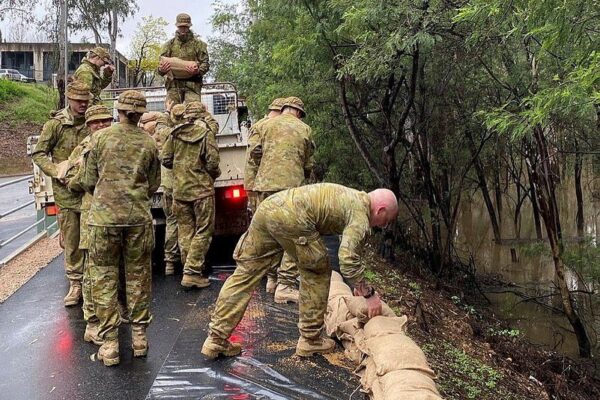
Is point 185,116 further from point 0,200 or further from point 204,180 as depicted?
point 0,200

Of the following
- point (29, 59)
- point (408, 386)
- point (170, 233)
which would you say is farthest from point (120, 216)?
point (29, 59)

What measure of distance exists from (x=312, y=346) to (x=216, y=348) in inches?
26.9

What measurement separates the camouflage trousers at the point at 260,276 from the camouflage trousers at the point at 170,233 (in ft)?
8.16

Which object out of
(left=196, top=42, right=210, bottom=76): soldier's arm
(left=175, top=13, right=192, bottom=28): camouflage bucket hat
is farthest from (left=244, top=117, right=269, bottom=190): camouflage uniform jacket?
(left=175, top=13, right=192, bottom=28): camouflage bucket hat

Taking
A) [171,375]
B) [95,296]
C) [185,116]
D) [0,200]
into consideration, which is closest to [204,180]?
[185,116]

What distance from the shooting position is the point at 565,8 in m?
4.15

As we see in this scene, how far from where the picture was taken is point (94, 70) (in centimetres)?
670

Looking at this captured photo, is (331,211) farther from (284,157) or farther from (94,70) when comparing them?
(94,70)

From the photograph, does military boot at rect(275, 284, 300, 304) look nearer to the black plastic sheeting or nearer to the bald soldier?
the black plastic sheeting

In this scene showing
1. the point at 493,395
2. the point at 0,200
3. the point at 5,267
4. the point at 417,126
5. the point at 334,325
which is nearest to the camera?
the point at 334,325

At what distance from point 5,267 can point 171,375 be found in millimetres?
4956

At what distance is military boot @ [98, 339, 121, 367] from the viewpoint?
452 cm

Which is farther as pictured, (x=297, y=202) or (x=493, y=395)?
(x=493, y=395)

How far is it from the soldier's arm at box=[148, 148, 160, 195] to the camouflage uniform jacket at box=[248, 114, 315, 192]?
1.15 meters
